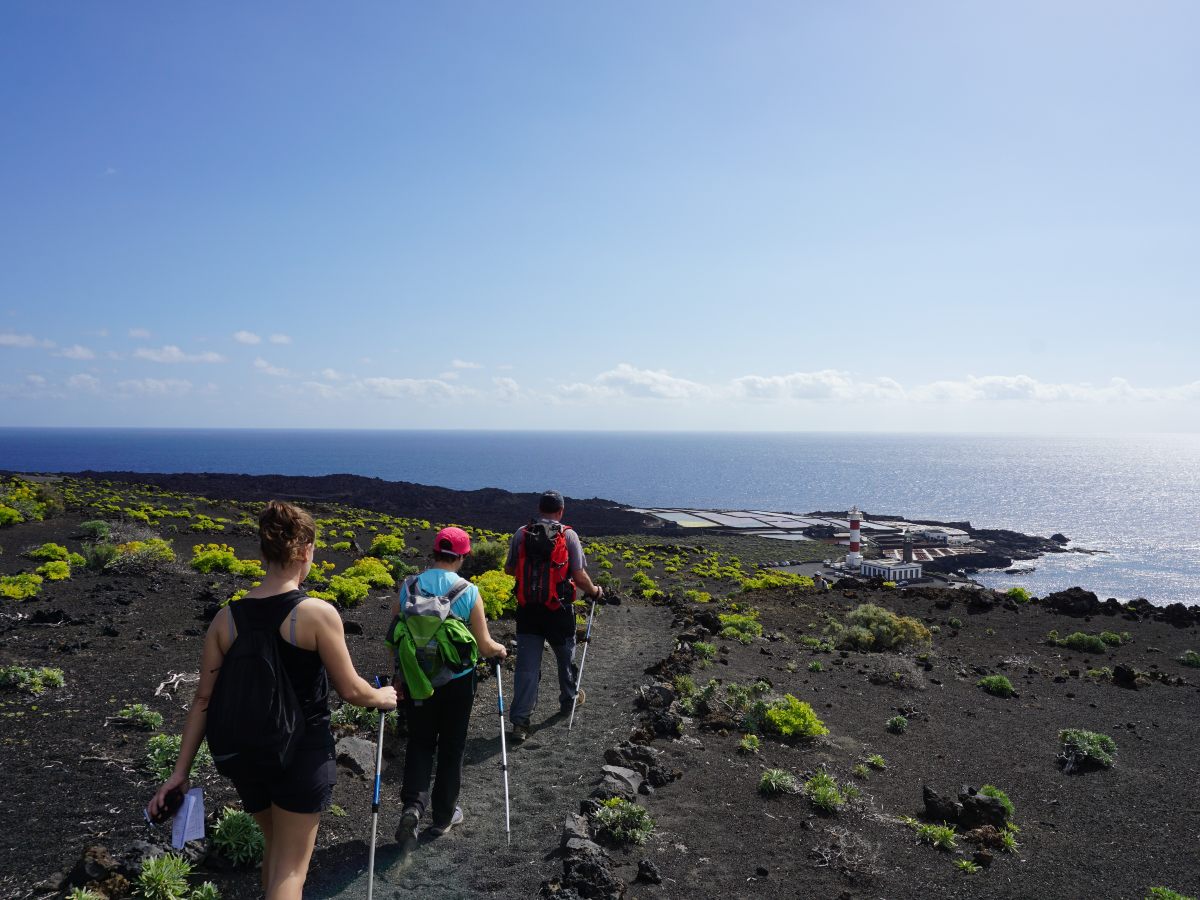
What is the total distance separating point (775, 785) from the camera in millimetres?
6586

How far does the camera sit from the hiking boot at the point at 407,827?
4723 mm

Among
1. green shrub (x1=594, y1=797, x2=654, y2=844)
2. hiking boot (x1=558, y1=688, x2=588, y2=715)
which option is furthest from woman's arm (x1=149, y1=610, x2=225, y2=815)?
hiking boot (x1=558, y1=688, x2=588, y2=715)

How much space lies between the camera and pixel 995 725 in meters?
10.0

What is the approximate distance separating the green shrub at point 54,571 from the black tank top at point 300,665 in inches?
482

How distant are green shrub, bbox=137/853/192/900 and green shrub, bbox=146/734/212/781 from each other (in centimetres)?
137

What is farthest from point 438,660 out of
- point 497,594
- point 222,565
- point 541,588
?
point 222,565

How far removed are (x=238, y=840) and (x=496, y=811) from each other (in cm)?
199

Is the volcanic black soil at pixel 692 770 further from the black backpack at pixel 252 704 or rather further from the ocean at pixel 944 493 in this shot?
the ocean at pixel 944 493

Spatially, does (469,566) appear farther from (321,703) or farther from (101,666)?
(321,703)

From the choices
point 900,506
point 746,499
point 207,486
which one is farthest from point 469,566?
point 900,506

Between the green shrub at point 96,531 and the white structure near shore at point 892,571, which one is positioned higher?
the green shrub at point 96,531

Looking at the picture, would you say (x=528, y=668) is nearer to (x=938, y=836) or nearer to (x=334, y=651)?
(x=938, y=836)

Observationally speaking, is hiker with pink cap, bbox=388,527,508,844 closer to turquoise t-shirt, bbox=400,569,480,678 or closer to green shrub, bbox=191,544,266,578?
turquoise t-shirt, bbox=400,569,480,678

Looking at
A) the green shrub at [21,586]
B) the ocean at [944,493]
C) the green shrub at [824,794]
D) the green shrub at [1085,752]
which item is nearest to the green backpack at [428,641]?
the green shrub at [824,794]
